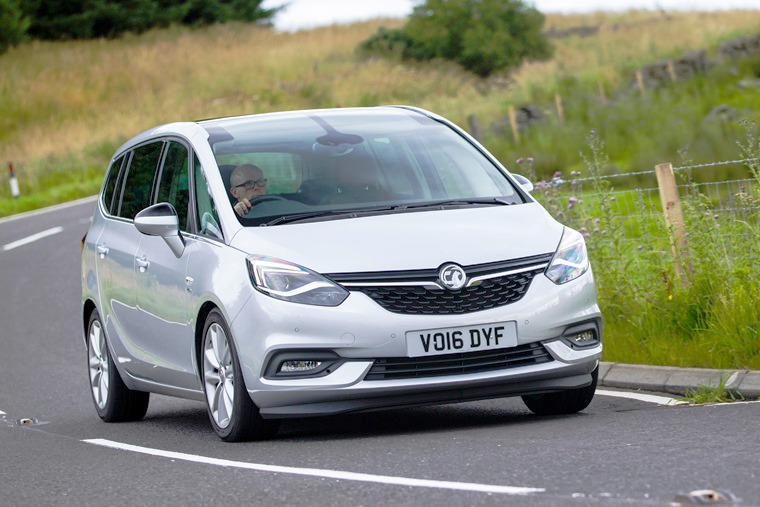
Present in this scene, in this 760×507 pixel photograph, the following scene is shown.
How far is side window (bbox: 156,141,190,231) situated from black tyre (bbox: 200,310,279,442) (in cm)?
95

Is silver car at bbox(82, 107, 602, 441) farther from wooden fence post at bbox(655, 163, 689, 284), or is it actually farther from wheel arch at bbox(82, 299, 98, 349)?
wooden fence post at bbox(655, 163, 689, 284)

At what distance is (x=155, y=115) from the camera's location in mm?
49469

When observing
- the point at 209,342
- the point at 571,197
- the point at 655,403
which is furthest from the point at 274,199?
the point at 571,197

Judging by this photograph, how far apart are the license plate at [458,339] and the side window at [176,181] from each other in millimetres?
1972

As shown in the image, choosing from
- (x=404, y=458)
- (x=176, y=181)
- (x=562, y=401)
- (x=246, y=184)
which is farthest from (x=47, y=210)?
(x=404, y=458)

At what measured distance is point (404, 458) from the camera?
7.15 meters

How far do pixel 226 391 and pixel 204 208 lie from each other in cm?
117

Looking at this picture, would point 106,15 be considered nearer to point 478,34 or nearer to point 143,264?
point 478,34

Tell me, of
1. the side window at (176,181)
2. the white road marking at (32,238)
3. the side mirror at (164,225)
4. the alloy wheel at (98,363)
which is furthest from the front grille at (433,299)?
the white road marking at (32,238)

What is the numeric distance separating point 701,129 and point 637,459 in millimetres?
20589

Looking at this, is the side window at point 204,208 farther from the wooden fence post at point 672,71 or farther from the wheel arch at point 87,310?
the wooden fence post at point 672,71

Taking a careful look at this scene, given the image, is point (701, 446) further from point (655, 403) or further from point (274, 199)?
point (274, 199)

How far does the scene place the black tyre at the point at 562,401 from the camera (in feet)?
28.3

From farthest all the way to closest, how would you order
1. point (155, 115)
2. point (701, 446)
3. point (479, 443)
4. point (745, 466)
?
point (155, 115), point (479, 443), point (701, 446), point (745, 466)
